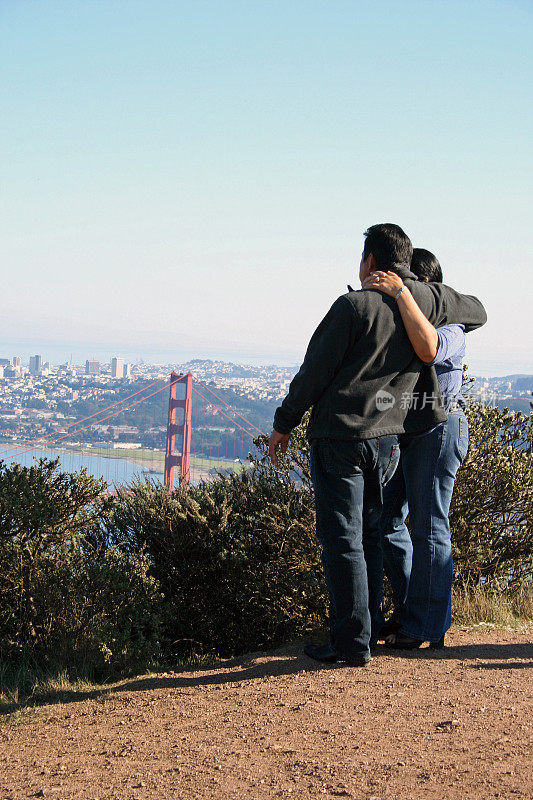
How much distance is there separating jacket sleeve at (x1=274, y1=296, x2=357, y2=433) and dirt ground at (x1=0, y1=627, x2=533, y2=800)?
0.94 m

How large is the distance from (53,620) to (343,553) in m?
1.60

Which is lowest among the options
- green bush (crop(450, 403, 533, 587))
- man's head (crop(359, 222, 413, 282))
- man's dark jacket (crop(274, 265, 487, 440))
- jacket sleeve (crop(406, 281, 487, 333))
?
green bush (crop(450, 403, 533, 587))

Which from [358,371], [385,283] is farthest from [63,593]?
[385,283]

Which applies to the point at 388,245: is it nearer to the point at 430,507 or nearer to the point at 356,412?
the point at 356,412

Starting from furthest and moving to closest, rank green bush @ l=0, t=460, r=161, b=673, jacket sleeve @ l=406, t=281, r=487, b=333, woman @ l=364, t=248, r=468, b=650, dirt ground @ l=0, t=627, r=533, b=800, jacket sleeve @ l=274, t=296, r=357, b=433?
green bush @ l=0, t=460, r=161, b=673
woman @ l=364, t=248, r=468, b=650
jacket sleeve @ l=406, t=281, r=487, b=333
jacket sleeve @ l=274, t=296, r=357, b=433
dirt ground @ l=0, t=627, r=533, b=800

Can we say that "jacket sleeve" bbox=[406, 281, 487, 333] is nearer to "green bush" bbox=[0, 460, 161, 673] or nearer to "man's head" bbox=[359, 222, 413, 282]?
"man's head" bbox=[359, 222, 413, 282]

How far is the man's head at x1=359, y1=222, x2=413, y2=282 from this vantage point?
8.98 ft

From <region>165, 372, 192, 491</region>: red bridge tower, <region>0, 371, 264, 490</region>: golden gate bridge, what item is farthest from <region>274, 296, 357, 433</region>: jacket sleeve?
<region>165, 372, 192, 491</region>: red bridge tower

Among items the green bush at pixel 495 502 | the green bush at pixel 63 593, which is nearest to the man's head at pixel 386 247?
the green bush at pixel 495 502

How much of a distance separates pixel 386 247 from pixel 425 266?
0.29 metres

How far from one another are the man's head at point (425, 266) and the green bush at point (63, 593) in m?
1.76

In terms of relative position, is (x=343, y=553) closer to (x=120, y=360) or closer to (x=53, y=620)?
(x=53, y=620)

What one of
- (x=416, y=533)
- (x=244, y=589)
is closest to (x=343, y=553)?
(x=416, y=533)

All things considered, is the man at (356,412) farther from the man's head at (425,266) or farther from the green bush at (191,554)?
the green bush at (191,554)
